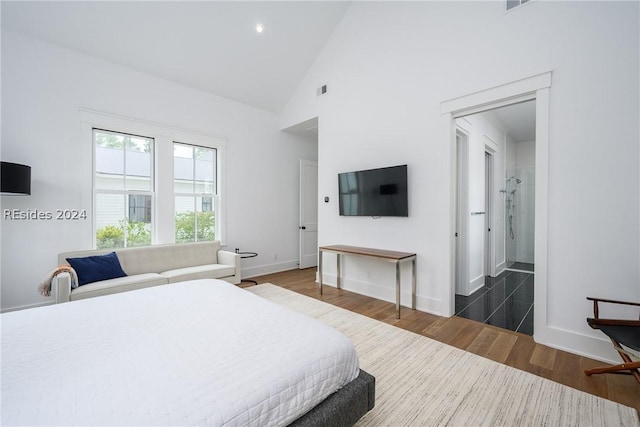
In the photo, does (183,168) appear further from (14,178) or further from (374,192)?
(374,192)

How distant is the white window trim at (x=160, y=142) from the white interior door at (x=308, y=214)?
5.92 ft

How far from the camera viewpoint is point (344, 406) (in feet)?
4.30

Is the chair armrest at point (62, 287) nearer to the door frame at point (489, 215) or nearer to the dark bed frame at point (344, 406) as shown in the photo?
the dark bed frame at point (344, 406)

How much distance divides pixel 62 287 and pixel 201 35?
3.50 meters

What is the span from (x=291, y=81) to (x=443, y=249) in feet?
12.7

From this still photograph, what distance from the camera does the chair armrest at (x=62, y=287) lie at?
273cm

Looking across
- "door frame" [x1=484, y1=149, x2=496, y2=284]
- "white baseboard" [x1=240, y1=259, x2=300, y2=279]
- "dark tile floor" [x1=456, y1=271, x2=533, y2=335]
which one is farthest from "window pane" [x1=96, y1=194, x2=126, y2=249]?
"door frame" [x1=484, y1=149, x2=496, y2=284]

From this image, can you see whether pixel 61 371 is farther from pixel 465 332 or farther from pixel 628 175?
pixel 628 175

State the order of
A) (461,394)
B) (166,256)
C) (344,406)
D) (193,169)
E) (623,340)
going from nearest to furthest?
1. (344,406)
2. (623,340)
3. (461,394)
4. (166,256)
5. (193,169)

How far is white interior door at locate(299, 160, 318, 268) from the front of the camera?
19.1 feet

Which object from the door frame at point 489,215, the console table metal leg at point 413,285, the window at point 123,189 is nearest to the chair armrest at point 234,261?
the window at point 123,189

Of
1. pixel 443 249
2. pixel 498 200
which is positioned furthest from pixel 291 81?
pixel 498 200

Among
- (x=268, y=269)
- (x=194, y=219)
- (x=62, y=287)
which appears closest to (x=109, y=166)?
(x=194, y=219)

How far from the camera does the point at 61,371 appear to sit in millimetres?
1129
